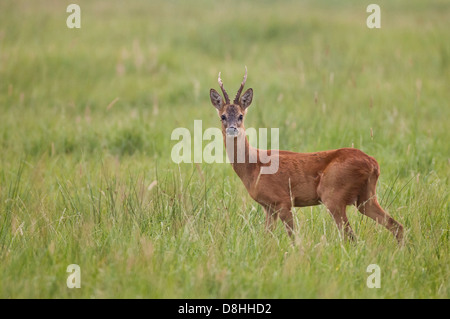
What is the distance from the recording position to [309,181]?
540 cm

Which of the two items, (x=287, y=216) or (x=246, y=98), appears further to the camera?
(x=246, y=98)

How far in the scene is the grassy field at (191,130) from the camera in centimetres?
445

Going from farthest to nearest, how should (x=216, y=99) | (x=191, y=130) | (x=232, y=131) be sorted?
(x=191, y=130), (x=216, y=99), (x=232, y=131)

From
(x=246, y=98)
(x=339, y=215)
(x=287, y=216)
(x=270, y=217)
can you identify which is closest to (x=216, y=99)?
(x=246, y=98)

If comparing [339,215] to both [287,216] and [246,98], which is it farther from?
[246,98]

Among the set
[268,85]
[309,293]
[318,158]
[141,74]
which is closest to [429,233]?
[318,158]

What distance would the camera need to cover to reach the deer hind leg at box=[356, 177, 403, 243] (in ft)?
17.0

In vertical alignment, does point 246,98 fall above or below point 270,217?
above

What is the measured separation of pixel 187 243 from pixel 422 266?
1650mm

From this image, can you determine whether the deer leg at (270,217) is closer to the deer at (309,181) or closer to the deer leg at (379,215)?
the deer at (309,181)

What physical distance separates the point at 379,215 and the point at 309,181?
61 cm

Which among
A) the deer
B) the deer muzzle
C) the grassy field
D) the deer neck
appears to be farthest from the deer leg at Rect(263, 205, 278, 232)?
the deer muzzle

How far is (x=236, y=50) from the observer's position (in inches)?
518

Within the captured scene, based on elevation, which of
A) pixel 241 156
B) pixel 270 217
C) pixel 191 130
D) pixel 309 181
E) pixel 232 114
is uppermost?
pixel 191 130
